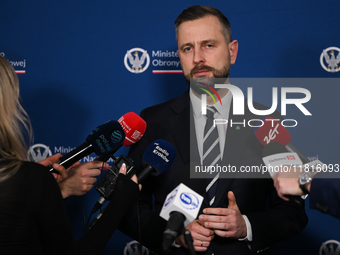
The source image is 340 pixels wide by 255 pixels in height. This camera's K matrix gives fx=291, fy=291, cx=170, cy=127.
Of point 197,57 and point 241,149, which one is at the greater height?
point 197,57

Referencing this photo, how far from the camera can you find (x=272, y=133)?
131 cm

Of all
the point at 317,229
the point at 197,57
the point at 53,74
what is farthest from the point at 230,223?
the point at 53,74

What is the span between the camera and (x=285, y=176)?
1.05 metres

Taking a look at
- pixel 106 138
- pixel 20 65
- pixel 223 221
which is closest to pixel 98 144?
pixel 106 138

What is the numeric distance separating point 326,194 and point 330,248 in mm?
1273

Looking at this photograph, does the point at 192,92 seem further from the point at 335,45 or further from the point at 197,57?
the point at 335,45

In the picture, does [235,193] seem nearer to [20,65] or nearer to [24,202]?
[24,202]

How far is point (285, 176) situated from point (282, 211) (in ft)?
1.53

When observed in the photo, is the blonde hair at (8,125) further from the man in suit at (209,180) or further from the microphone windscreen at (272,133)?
the microphone windscreen at (272,133)

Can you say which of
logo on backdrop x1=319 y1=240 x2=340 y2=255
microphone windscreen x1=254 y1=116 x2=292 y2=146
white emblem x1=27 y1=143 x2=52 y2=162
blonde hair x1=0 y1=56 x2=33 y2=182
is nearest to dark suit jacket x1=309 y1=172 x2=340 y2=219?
microphone windscreen x1=254 y1=116 x2=292 y2=146

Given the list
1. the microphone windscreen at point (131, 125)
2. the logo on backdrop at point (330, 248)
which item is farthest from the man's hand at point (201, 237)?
the logo on backdrop at point (330, 248)

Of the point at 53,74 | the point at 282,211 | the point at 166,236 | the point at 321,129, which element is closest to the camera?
the point at 166,236

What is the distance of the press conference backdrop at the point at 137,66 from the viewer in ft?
6.57

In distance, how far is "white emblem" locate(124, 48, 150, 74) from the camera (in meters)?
2.12
